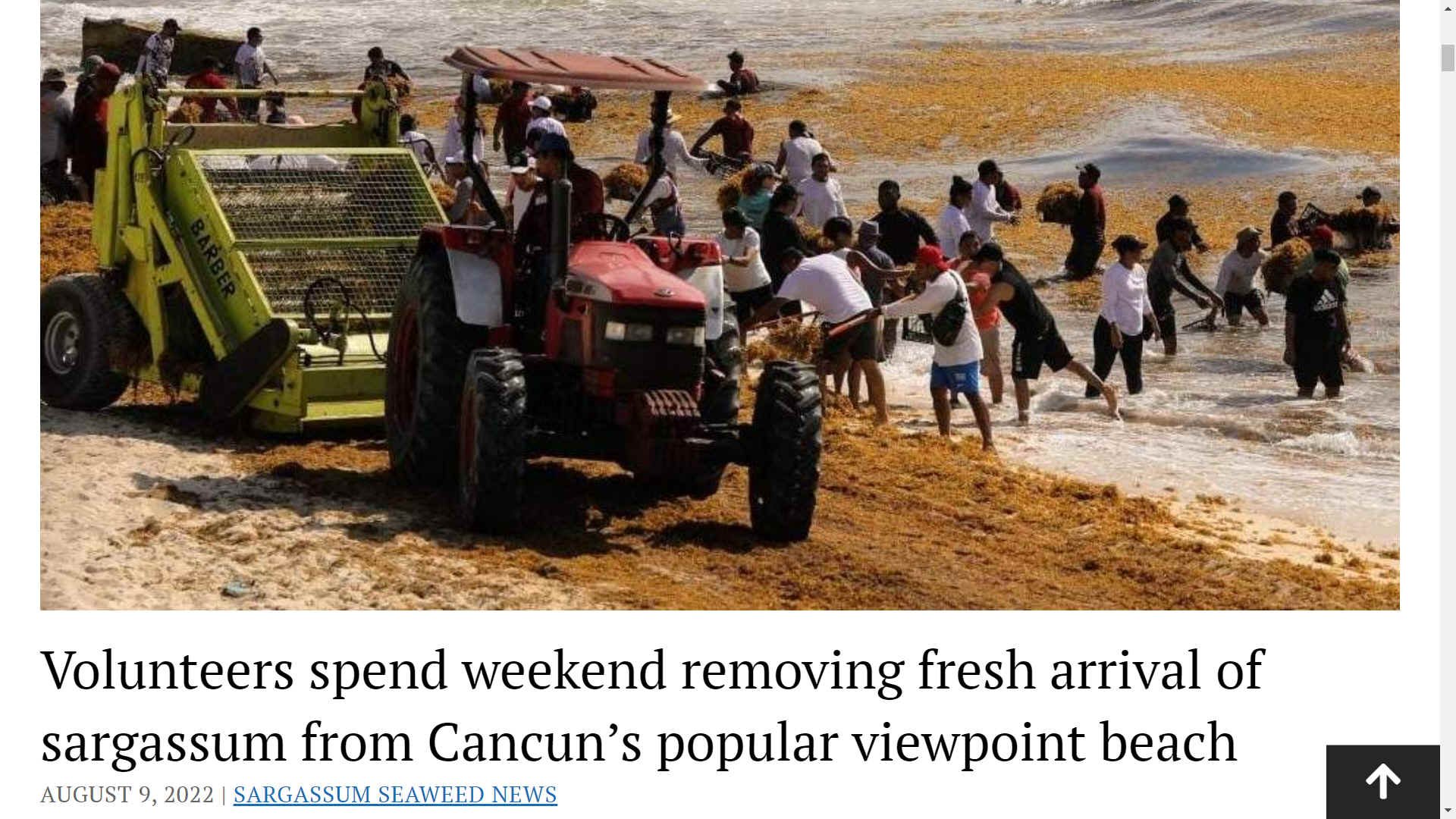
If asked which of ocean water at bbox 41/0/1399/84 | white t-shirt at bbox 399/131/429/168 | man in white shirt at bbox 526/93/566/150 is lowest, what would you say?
white t-shirt at bbox 399/131/429/168

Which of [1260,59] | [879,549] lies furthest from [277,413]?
[1260,59]

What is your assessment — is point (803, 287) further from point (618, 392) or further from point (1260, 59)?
point (1260, 59)

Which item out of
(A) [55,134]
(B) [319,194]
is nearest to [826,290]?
(B) [319,194]

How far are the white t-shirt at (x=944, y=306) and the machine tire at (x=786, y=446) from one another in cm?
366

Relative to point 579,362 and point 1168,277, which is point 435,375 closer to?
point 579,362

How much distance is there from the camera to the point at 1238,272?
71.7ft

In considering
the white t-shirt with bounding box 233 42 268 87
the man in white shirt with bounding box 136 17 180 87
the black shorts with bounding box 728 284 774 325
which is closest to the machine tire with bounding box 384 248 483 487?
the black shorts with bounding box 728 284 774 325

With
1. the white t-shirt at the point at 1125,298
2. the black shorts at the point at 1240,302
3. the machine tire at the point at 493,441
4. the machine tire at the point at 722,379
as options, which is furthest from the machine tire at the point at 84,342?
the black shorts at the point at 1240,302

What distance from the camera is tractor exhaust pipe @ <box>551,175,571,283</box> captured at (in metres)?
11.7

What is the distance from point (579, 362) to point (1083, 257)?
13.1 m

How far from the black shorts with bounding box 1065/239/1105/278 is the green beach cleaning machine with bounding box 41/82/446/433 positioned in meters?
9.99

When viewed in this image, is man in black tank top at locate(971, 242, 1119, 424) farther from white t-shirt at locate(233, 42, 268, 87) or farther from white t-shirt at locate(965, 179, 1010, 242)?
white t-shirt at locate(233, 42, 268, 87)

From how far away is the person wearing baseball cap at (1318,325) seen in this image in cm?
1825

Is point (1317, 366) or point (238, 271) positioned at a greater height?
point (238, 271)
